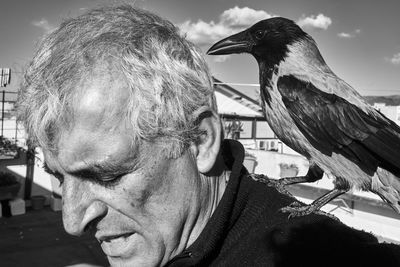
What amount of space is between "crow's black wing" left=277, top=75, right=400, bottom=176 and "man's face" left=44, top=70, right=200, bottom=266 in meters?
0.48

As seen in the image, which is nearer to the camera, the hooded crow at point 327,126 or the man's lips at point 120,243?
the hooded crow at point 327,126

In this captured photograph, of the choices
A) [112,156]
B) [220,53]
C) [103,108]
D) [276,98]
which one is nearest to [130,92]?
[103,108]

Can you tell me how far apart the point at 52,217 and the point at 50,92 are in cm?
1149

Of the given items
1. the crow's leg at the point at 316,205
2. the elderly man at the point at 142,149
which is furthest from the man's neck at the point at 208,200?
the crow's leg at the point at 316,205

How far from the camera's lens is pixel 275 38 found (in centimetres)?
167

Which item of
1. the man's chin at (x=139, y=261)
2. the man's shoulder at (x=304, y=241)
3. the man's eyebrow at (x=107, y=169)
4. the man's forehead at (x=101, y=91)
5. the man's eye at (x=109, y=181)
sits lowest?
the man's chin at (x=139, y=261)

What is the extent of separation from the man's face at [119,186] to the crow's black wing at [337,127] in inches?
18.8

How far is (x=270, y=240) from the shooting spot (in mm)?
1696

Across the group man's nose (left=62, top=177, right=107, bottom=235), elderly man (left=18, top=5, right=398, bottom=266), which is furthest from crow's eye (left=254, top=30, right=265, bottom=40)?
man's nose (left=62, top=177, right=107, bottom=235)

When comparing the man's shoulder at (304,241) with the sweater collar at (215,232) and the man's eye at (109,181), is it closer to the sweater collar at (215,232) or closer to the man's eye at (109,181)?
the sweater collar at (215,232)

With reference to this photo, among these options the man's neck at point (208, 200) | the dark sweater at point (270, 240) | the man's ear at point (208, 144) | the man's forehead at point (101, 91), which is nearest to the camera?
the man's forehead at point (101, 91)

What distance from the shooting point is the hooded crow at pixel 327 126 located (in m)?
1.49

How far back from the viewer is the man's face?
4.78 ft

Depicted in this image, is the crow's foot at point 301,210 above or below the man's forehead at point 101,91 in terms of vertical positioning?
below
